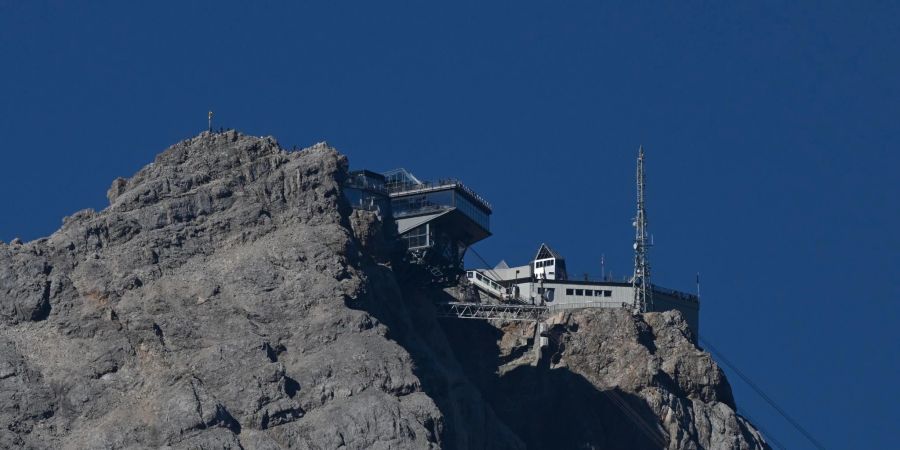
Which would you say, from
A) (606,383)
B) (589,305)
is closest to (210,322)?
(606,383)

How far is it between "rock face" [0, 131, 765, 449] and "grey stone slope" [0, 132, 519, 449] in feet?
0.44

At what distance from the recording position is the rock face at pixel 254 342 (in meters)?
152

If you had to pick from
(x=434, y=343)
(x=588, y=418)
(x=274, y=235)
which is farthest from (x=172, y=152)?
(x=588, y=418)

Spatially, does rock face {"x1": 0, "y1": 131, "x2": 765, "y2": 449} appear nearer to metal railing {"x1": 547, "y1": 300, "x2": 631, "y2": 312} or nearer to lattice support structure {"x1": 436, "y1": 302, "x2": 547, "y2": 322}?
lattice support structure {"x1": 436, "y1": 302, "x2": 547, "y2": 322}

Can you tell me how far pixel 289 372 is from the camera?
15612cm

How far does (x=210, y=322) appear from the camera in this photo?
159625 millimetres

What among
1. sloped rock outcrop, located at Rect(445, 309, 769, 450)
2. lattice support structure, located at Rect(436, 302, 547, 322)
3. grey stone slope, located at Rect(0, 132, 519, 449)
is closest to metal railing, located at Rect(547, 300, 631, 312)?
sloped rock outcrop, located at Rect(445, 309, 769, 450)

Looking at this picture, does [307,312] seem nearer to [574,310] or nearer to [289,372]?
[289,372]

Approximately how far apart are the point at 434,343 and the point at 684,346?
23.8 metres

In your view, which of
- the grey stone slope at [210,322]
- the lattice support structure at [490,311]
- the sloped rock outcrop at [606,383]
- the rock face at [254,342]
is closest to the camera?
the grey stone slope at [210,322]

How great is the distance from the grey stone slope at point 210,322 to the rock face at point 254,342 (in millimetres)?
134

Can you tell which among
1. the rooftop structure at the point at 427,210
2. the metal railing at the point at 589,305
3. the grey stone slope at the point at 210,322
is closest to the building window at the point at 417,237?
the rooftop structure at the point at 427,210

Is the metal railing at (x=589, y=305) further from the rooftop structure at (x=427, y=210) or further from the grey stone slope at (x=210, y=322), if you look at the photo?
the grey stone slope at (x=210, y=322)

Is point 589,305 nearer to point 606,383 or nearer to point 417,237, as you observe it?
point 606,383
